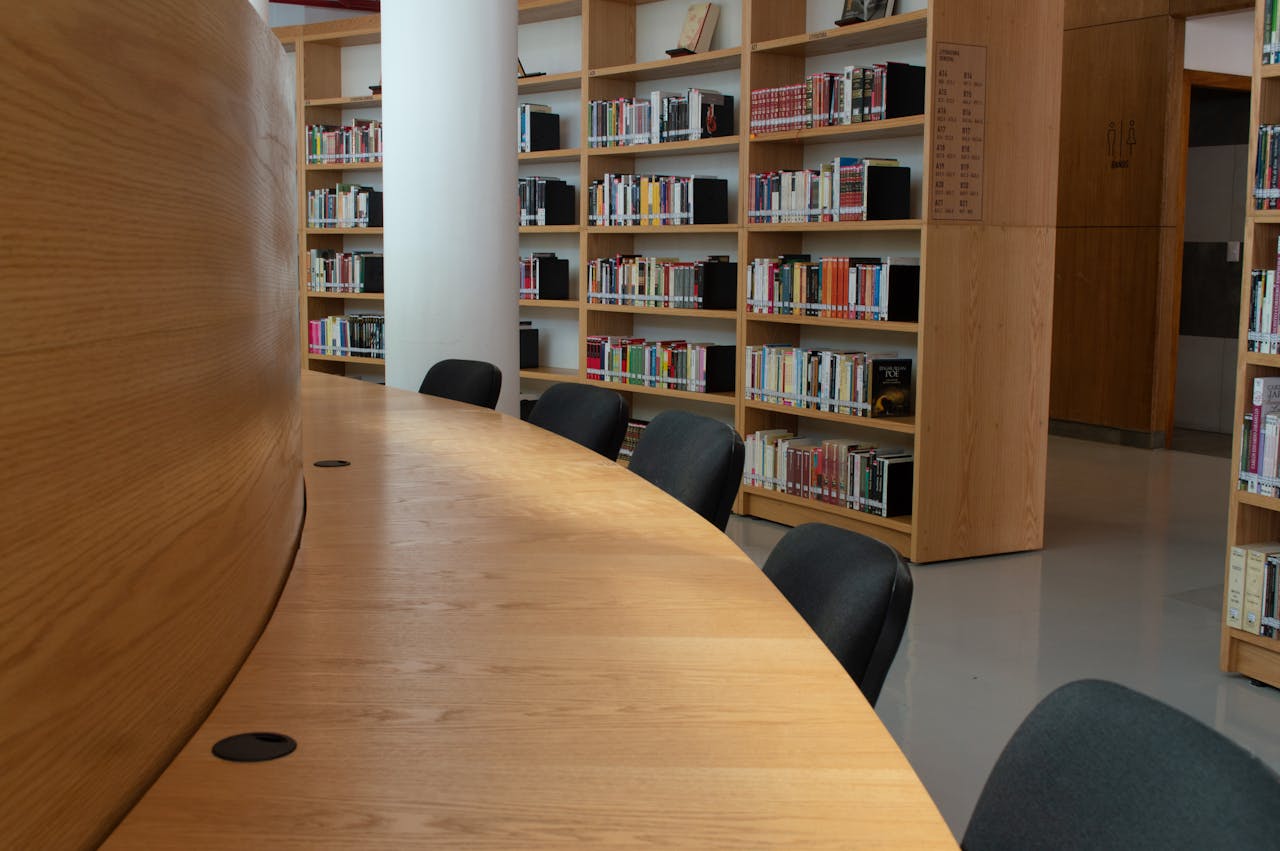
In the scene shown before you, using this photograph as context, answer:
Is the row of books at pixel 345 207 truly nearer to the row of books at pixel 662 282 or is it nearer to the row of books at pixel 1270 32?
the row of books at pixel 662 282

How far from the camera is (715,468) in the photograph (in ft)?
8.25

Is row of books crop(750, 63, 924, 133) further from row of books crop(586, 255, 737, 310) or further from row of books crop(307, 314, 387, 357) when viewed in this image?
row of books crop(307, 314, 387, 357)

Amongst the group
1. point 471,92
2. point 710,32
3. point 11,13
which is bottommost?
point 11,13

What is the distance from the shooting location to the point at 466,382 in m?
4.26

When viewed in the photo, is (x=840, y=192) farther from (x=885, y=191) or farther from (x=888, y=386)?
(x=888, y=386)

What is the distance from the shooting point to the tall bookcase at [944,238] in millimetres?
5027

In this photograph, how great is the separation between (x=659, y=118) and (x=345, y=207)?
2.83 metres

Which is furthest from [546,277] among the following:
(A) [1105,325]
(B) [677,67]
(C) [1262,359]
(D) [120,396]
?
(D) [120,396]

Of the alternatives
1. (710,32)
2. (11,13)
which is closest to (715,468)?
(11,13)

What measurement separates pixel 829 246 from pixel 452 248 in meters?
1.84

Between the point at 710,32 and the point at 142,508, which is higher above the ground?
the point at 710,32

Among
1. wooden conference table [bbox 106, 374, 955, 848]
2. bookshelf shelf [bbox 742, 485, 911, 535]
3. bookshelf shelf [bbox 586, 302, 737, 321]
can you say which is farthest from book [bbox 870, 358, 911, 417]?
wooden conference table [bbox 106, 374, 955, 848]

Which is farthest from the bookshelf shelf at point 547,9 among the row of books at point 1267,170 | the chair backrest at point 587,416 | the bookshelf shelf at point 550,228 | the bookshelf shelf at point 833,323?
the row of books at point 1267,170

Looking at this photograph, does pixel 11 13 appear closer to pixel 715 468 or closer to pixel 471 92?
pixel 715 468
